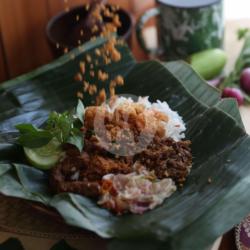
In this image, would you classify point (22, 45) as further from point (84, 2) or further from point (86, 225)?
point (86, 225)

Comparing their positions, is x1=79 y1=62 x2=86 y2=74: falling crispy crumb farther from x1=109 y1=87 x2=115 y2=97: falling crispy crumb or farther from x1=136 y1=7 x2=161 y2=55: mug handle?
x1=136 y1=7 x2=161 y2=55: mug handle

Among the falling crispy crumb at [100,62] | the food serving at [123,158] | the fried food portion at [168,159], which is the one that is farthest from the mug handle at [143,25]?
the fried food portion at [168,159]

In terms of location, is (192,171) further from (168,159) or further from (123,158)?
(123,158)

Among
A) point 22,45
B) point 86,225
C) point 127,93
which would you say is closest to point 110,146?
point 86,225

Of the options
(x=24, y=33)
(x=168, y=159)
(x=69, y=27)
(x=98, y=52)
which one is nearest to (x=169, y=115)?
(x=168, y=159)

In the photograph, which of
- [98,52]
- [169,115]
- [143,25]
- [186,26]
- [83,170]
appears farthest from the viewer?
[143,25]

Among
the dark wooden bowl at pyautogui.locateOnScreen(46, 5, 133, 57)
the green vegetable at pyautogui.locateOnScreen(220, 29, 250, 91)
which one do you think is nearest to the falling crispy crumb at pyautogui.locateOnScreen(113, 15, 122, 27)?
the dark wooden bowl at pyautogui.locateOnScreen(46, 5, 133, 57)
